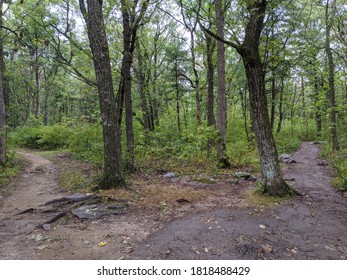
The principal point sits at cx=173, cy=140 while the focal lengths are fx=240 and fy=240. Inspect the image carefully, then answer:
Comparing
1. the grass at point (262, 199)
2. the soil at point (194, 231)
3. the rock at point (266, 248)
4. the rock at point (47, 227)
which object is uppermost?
the grass at point (262, 199)

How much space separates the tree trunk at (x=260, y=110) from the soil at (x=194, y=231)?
1.69 feet

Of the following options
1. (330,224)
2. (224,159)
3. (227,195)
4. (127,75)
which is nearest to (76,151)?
(127,75)

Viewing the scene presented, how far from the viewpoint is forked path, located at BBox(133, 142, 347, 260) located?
3.25 m

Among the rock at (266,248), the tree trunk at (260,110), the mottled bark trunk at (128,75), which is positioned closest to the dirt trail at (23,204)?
the mottled bark trunk at (128,75)

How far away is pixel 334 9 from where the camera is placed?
10.9 meters

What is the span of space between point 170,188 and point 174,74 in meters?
11.2

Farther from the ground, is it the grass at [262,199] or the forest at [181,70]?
the forest at [181,70]

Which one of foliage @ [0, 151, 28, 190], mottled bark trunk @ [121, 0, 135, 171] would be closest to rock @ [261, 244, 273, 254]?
mottled bark trunk @ [121, 0, 135, 171]

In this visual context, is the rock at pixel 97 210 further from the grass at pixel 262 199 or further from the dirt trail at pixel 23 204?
the grass at pixel 262 199

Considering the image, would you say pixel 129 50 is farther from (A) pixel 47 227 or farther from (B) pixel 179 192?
(A) pixel 47 227

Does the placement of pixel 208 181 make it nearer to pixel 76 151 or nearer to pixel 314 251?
pixel 314 251

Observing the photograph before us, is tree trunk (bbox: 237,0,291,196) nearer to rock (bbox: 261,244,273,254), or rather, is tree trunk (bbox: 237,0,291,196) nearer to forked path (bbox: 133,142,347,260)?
forked path (bbox: 133,142,347,260)

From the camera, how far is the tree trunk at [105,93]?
5934 millimetres

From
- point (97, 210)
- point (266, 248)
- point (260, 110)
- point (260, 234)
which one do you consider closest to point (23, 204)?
point (97, 210)
